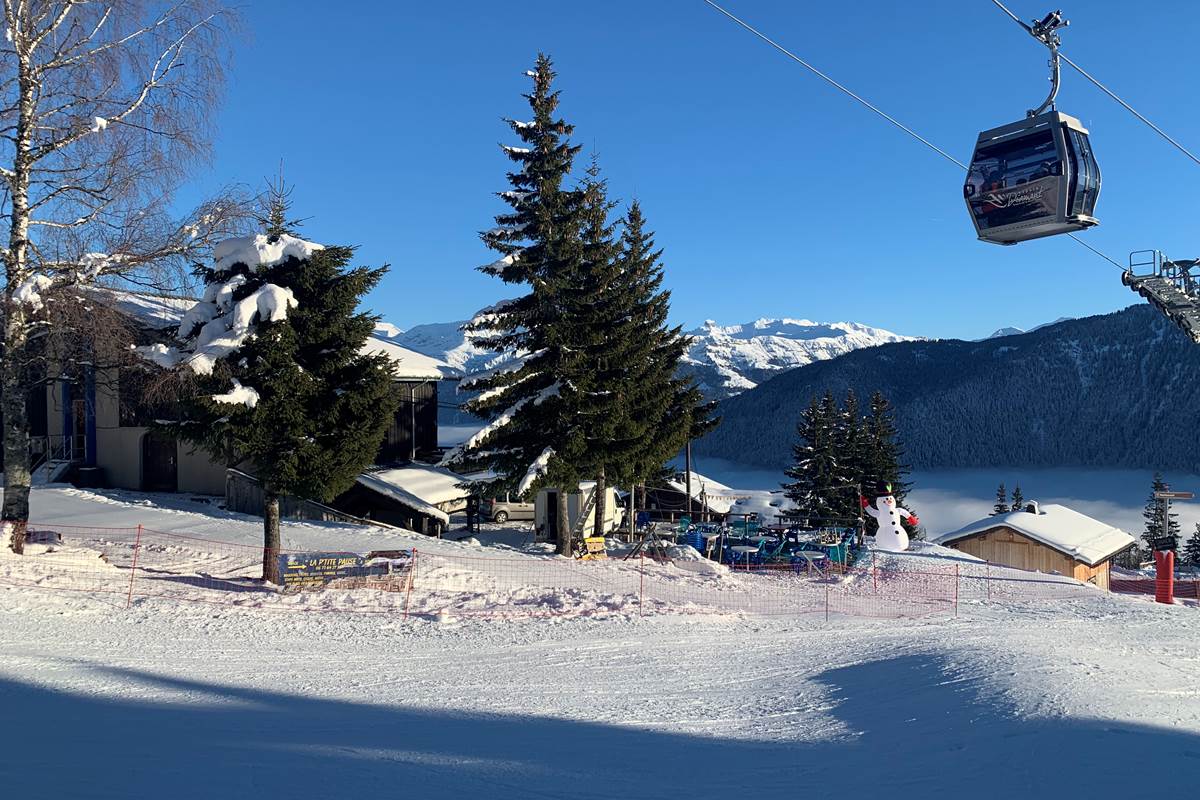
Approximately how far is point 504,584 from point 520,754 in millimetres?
11844

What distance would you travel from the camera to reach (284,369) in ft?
54.4

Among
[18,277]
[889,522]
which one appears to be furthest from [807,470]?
[18,277]

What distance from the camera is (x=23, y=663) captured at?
10.0 metres

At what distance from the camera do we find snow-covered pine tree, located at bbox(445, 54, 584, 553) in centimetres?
2412

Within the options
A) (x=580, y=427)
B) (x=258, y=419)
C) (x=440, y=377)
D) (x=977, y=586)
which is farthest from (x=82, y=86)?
(x=977, y=586)

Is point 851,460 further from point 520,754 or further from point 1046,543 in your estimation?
point 520,754

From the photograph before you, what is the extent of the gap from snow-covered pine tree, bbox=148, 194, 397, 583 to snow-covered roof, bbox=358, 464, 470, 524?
9178mm

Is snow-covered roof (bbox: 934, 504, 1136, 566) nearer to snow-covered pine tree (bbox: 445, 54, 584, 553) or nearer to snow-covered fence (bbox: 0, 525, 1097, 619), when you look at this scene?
snow-covered fence (bbox: 0, 525, 1097, 619)

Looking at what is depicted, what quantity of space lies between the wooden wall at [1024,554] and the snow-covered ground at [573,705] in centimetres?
2328

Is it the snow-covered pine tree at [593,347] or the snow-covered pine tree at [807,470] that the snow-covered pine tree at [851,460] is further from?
the snow-covered pine tree at [593,347]

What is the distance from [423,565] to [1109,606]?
52.7ft

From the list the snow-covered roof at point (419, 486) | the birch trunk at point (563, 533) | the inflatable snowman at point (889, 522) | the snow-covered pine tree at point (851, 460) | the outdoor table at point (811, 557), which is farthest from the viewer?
the snow-covered pine tree at point (851, 460)

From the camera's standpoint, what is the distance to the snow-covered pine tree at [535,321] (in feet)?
79.2

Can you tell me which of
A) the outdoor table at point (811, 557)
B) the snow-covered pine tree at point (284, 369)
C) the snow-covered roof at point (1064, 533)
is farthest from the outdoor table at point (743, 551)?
the snow-covered roof at point (1064, 533)
